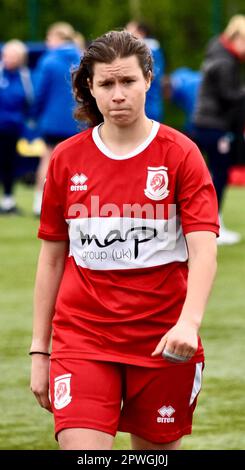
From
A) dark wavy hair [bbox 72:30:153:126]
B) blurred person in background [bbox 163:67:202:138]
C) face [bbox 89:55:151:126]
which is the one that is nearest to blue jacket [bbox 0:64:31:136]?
blurred person in background [bbox 163:67:202:138]

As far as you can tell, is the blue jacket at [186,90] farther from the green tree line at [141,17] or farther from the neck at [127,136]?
the neck at [127,136]

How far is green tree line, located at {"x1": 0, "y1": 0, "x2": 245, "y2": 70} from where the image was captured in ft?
84.4

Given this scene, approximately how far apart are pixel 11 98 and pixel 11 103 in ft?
0.21

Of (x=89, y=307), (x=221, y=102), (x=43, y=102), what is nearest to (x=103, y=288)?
(x=89, y=307)

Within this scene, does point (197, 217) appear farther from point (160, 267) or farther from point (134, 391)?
point (134, 391)

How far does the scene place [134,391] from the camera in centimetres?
449

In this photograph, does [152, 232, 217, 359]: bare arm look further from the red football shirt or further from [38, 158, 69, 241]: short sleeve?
[38, 158, 69, 241]: short sleeve

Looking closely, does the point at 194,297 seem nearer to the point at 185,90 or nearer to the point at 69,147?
the point at 69,147

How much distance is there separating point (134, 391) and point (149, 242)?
1.63 feet

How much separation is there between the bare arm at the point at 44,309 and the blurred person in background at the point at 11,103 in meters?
12.2

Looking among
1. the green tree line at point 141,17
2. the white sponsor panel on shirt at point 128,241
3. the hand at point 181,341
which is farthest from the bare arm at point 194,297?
the green tree line at point 141,17

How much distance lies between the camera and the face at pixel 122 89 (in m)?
4.41

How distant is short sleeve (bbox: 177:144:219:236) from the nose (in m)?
0.29

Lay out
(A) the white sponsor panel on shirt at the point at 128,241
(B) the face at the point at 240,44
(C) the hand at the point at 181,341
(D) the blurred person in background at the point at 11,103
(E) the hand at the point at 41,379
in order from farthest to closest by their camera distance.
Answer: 1. (D) the blurred person in background at the point at 11,103
2. (B) the face at the point at 240,44
3. (E) the hand at the point at 41,379
4. (A) the white sponsor panel on shirt at the point at 128,241
5. (C) the hand at the point at 181,341
